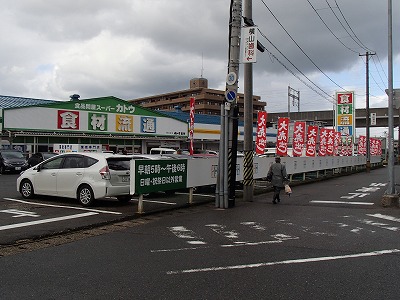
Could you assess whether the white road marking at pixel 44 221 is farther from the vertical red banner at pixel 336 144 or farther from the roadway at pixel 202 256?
the vertical red banner at pixel 336 144

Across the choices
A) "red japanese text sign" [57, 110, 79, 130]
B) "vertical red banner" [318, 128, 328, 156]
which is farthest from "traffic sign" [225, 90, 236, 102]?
"red japanese text sign" [57, 110, 79, 130]

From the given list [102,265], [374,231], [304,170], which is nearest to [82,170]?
[102,265]

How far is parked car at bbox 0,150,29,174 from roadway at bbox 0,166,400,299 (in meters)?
16.7

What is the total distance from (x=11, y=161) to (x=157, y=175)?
19122mm

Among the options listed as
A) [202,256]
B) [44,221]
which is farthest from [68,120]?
[202,256]

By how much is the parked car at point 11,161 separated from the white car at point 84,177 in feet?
50.5

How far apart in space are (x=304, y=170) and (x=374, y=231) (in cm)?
1515

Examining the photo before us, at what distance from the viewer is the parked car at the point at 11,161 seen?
2589 centimetres

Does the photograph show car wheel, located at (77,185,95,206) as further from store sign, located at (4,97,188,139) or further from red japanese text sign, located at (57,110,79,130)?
red japanese text sign, located at (57,110,79,130)

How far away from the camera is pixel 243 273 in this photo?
5.36 meters

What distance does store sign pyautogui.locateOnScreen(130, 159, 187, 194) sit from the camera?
33.4 ft

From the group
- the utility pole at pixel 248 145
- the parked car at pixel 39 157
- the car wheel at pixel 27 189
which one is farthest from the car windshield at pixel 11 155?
the utility pole at pixel 248 145

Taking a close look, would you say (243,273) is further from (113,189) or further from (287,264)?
(113,189)

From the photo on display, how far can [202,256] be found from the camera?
20.5ft
